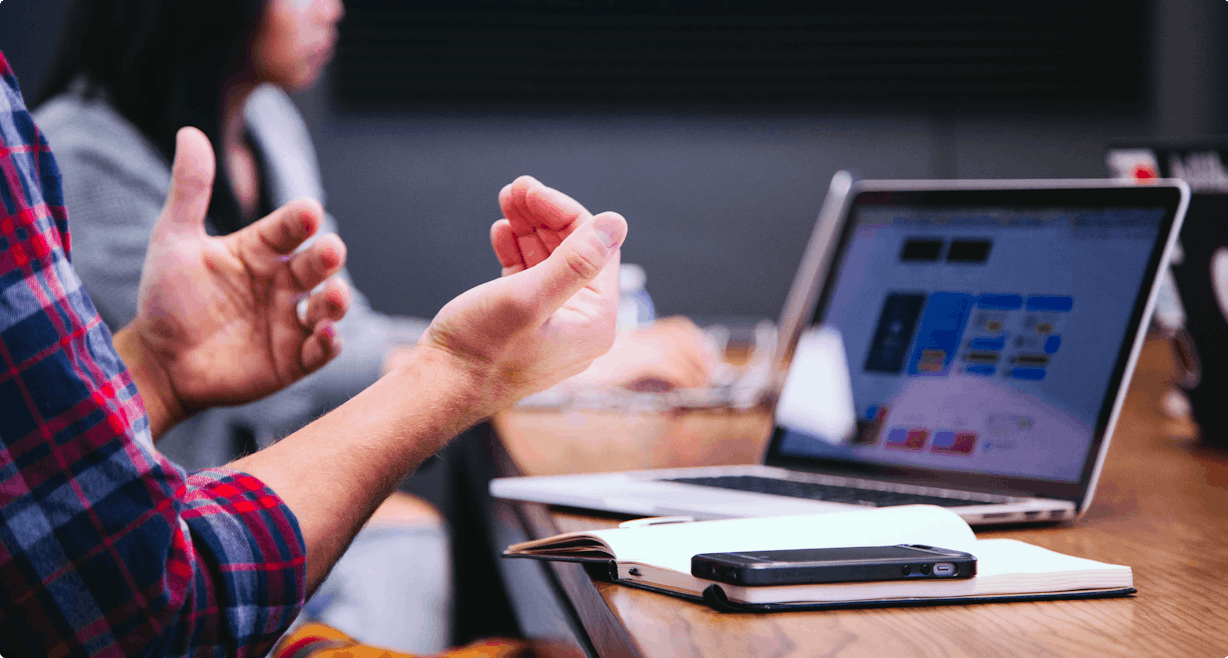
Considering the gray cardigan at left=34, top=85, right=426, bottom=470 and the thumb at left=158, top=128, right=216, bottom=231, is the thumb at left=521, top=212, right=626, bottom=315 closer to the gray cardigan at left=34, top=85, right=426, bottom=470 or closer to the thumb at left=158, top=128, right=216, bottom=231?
the thumb at left=158, top=128, right=216, bottom=231

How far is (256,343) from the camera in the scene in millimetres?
968

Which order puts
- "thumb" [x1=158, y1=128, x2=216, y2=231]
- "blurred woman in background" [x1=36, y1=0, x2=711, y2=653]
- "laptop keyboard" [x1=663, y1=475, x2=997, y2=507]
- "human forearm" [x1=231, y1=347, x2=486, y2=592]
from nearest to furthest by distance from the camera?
"human forearm" [x1=231, y1=347, x2=486, y2=592] → "laptop keyboard" [x1=663, y1=475, x2=997, y2=507] → "thumb" [x1=158, y1=128, x2=216, y2=231] → "blurred woman in background" [x1=36, y1=0, x2=711, y2=653]

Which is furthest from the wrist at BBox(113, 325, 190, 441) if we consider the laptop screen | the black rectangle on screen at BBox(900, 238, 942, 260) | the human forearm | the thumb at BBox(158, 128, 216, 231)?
the black rectangle on screen at BBox(900, 238, 942, 260)

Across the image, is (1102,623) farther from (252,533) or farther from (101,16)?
(101,16)

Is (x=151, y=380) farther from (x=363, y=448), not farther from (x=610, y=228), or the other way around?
(x=610, y=228)

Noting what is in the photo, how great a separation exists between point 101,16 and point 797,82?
7.00 ft

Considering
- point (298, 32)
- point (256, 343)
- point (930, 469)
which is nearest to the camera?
point (930, 469)

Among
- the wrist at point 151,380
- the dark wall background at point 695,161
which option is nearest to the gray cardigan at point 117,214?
the wrist at point 151,380

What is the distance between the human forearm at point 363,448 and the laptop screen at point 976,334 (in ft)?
1.36

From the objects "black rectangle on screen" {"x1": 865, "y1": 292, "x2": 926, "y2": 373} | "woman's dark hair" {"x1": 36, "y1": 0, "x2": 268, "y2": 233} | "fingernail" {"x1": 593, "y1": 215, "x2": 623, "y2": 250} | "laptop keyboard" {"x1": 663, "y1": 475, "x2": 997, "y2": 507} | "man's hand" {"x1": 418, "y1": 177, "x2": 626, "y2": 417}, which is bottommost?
"laptop keyboard" {"x1": 663, "y1": 475, "x2": 997, "y2": 507}

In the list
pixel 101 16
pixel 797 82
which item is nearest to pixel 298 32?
pixel 101 16

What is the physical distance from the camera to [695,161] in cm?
315

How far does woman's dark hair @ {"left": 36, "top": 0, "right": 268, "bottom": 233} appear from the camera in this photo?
1.57 m

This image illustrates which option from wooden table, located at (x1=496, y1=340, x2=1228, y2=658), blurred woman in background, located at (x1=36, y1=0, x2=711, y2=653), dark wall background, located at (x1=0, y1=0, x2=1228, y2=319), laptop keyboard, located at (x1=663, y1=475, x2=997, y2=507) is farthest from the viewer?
dark wall background, located at (x1=0, y1=0, x2=1228, y2=319)
